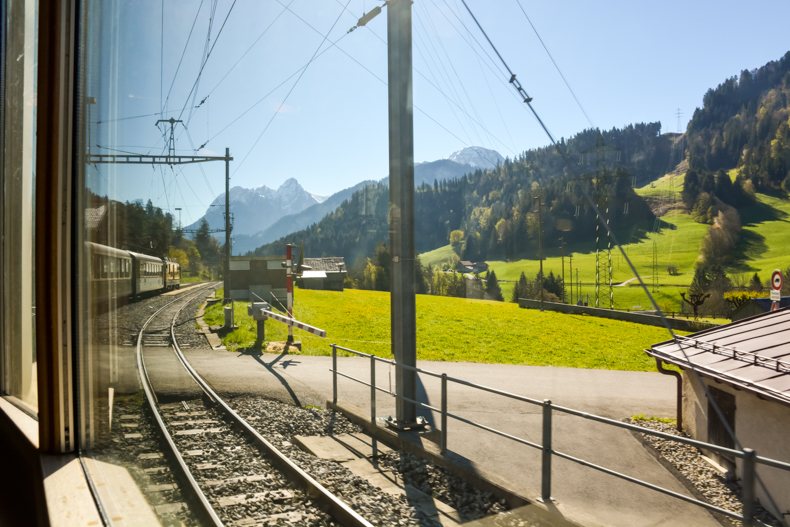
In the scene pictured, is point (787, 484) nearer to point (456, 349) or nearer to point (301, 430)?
point (456, 349)

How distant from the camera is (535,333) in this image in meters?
1.32

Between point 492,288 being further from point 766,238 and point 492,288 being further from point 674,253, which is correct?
point 766,238

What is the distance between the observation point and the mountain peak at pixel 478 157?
4.41ft

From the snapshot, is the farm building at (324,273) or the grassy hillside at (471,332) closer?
the grassy hillside at (471,332)

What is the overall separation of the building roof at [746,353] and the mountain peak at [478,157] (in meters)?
0.57


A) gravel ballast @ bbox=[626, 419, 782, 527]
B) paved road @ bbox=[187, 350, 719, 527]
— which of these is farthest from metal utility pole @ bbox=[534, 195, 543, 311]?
gravel ballast @ bbox=[626, 419, 782, 527]

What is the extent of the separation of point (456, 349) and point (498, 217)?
602 millimetres

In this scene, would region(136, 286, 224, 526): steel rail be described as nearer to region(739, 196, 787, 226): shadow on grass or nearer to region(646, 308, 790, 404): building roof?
region(646, 308, 790, 404): building roof

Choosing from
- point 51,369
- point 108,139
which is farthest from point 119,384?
point 108,139

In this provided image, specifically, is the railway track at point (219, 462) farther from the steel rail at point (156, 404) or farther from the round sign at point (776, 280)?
the round sign at point (776, 280)

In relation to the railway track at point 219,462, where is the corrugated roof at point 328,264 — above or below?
above

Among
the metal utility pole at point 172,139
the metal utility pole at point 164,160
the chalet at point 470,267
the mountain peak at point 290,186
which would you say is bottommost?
the chalet at point 470,267

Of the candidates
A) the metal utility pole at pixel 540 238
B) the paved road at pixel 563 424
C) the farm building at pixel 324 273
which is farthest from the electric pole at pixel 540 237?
the farm building at pixel 324 273

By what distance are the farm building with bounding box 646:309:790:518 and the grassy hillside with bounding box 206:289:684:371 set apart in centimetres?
9
